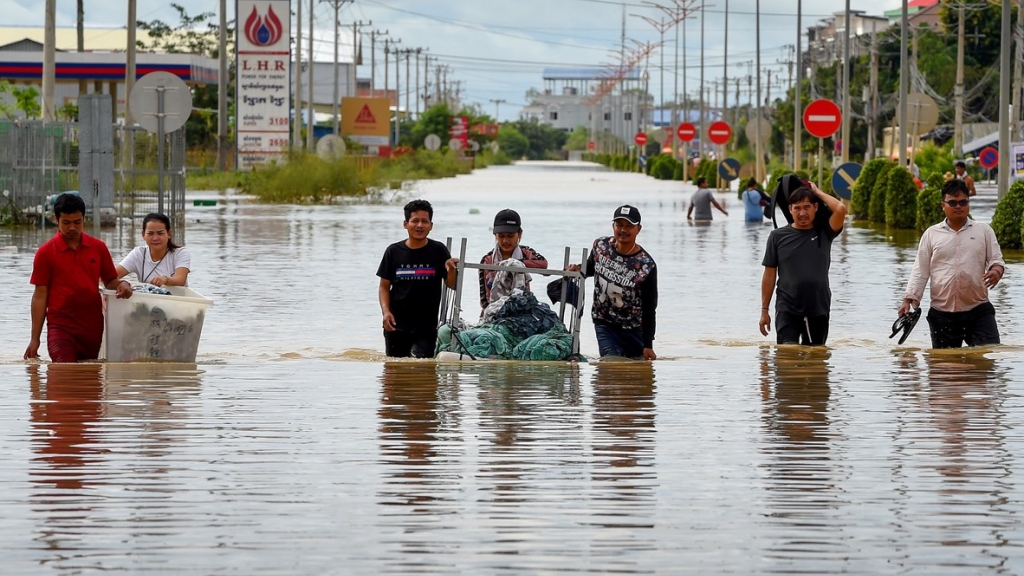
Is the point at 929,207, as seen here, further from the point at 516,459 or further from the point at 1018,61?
the point at 1018,61

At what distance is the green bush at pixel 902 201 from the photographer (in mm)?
35000

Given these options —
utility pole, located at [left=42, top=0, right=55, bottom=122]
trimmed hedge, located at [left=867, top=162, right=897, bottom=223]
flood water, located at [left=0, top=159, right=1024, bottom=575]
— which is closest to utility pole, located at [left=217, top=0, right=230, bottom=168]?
utility pole, located at [left=42, top=0, right=55, bottom=122]

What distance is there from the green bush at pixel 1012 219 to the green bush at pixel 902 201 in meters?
7.27

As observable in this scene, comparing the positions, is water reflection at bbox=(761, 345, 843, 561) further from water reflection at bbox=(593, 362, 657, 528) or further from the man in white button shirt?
the man in white button shirt

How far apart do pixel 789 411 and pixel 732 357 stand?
319cm

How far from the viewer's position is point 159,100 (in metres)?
22.3

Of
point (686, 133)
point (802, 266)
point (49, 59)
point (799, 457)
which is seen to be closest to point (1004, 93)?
point (49, 59)

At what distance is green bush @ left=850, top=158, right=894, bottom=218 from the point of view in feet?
129

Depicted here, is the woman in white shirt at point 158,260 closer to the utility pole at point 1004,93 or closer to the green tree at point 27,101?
the utility pole at point 1004,93

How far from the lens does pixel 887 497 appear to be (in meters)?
7.41

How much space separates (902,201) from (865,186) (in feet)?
15.0

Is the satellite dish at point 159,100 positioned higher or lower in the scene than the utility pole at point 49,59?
lower

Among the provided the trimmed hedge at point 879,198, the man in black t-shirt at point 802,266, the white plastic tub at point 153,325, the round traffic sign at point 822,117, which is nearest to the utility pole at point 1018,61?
the round traffic sign at point 822,117

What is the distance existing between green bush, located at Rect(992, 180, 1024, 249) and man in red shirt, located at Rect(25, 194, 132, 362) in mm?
18493
